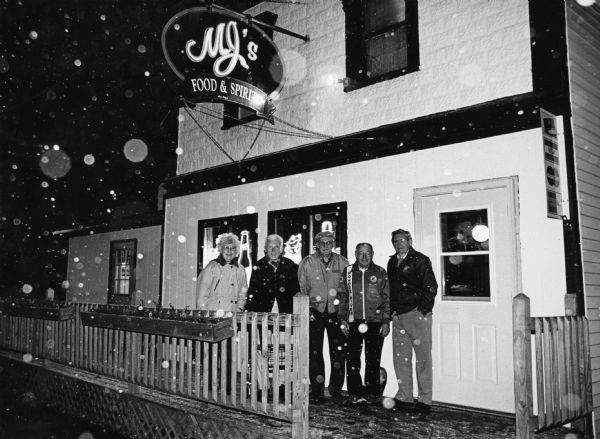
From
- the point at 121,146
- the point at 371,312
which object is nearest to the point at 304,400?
the point at 371,312

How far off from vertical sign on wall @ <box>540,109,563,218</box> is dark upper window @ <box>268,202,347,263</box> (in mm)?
2862

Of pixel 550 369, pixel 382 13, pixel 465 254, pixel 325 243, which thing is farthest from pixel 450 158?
pixel 550 369

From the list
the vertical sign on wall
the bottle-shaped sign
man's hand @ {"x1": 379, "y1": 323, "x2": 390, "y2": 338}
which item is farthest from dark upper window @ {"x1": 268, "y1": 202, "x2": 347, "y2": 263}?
the vertical sign on wall

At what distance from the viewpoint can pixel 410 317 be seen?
5.95 m

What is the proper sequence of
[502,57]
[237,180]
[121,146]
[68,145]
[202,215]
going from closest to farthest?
[502,57]
[237,180]
[202,215]
[121,146]
[68,145]

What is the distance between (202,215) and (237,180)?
1155 millimetres

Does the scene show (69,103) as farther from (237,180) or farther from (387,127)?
(387,127)

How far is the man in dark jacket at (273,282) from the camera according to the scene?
21.3 ft

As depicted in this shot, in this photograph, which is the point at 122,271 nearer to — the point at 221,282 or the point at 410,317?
the point at 221,282

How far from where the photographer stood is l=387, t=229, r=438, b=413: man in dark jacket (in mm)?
5801

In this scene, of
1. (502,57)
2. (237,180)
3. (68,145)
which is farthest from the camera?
(68,145)

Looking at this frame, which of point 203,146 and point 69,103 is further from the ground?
point 69,103

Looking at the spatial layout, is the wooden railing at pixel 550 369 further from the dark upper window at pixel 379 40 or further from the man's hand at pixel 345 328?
the dark upper window at pixel 379 40

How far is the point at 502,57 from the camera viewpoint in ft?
19.8
